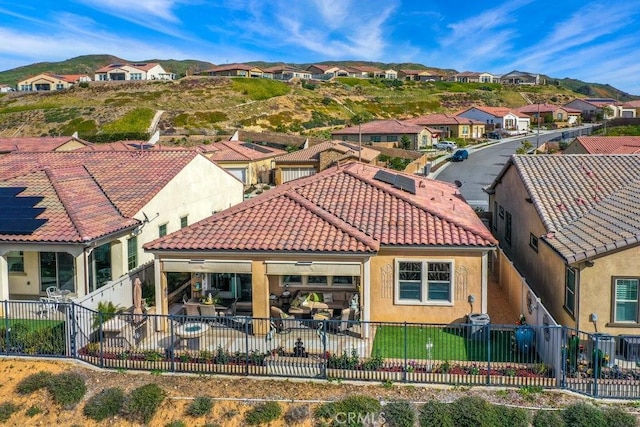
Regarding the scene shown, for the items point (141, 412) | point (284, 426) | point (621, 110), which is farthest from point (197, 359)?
point (621, 110)

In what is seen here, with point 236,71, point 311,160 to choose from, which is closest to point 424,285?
point 311,160

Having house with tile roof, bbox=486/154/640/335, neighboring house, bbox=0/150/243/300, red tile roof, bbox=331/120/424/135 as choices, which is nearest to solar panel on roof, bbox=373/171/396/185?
house with tile roof, bbox=486/154/640/335

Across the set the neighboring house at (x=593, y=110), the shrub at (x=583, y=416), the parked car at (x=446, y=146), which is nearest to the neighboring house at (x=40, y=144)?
the parked car at (x=446, y=146)

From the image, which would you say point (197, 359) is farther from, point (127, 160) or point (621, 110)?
point (621, 110)

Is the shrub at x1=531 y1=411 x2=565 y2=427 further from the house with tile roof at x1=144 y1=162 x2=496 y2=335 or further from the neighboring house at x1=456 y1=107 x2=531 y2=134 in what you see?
the neighboring house at x1=456 y1=107 x2=531 y2=134

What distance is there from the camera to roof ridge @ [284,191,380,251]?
16688mm

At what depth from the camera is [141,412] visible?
12.9 meters

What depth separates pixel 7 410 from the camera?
13.4 m

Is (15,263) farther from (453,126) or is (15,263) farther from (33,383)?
(453,126)

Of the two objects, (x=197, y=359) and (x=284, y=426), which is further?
(x=197, y=359)

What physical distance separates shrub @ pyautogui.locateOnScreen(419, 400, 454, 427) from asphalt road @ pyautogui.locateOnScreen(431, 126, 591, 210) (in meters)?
28.6

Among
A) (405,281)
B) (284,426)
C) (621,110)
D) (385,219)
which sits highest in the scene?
(621,110)

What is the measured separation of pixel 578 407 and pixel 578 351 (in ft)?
5.75

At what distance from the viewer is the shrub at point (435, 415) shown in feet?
39.4
